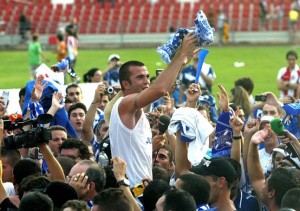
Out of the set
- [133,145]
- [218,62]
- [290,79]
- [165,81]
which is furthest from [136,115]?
[218,62]

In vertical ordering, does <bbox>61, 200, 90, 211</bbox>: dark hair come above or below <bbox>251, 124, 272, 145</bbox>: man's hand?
below

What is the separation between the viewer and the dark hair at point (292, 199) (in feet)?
22.8

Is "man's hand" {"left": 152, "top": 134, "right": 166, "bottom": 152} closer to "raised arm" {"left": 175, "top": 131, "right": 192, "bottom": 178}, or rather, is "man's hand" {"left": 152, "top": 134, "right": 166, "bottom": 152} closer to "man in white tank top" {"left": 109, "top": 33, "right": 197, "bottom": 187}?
"raised arm" {"left": 175, "top": 131, "right": 192, "bottom": 178}

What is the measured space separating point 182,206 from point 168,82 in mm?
1462

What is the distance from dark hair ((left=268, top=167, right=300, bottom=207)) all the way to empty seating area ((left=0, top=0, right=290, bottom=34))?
33084mm

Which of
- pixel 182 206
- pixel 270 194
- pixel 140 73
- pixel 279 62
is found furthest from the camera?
pixel 279 62

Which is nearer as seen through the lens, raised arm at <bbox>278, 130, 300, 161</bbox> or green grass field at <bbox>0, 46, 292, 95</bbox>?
raised arm at <bbox>278, 130, 300, 161</bbox>

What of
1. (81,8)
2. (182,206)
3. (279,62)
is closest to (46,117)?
(182,206)

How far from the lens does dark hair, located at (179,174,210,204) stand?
7.35 metres

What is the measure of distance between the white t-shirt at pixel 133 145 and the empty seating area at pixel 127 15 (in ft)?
106

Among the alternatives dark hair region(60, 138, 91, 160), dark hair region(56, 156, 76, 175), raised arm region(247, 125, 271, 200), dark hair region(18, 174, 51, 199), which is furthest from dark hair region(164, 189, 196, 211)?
dark hair region(60, 138, 91, 160)

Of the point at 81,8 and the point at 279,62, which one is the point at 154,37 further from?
the point at 279,62

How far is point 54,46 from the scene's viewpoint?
39.8 metres

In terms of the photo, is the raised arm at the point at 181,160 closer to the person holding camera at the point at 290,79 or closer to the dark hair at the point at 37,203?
the dark hair at the point at 37,203
